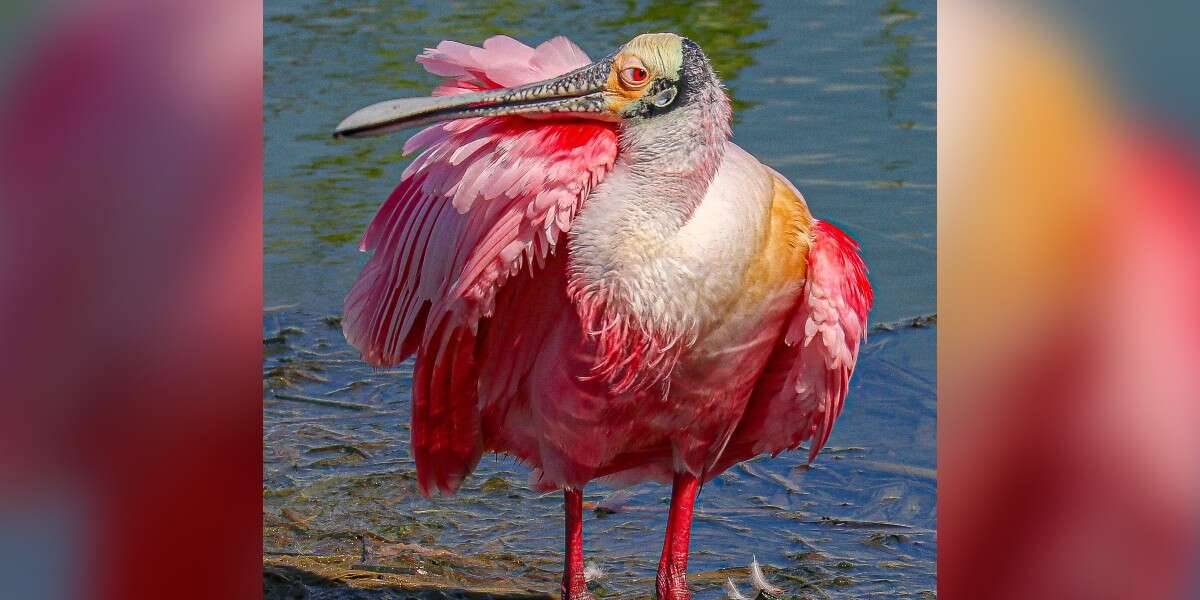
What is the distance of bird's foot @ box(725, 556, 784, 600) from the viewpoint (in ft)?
10.7

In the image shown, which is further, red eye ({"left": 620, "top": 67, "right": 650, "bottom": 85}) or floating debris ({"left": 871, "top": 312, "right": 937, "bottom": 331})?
floating debris ({"left": 871, "top": 312, "right": 937, "bottom": 331})

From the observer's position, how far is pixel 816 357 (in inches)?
117

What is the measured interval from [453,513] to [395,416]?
227 millimetres

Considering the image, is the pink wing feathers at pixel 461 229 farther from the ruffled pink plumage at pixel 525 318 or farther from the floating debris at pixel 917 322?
the floating debris at pixel 917 322

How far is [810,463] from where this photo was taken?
323 cm

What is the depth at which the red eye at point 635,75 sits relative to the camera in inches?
113

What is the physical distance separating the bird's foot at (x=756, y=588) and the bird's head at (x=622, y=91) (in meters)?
0.94

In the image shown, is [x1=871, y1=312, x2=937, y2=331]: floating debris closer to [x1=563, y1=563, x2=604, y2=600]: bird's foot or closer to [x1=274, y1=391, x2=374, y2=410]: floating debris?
[x1=563, y1=563, x2=604, y2=600]: bird's foot
